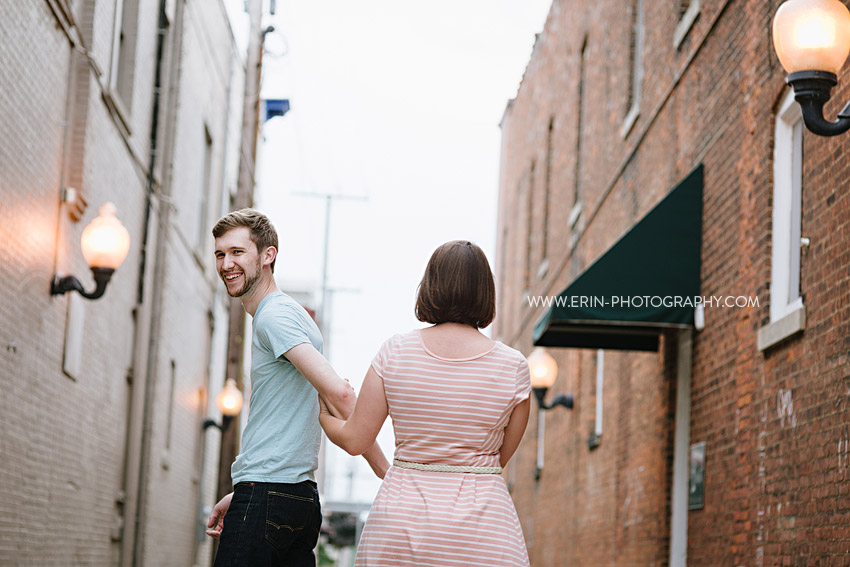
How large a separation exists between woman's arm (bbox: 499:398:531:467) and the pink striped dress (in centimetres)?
6

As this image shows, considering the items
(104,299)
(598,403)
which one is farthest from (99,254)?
(598,403)

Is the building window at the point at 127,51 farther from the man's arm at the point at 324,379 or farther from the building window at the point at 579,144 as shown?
the man's arm at the point at 324,379

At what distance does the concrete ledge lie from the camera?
7.28 metres

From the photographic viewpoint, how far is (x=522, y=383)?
382cm

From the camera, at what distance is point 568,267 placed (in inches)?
720

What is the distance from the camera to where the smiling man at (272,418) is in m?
3.89

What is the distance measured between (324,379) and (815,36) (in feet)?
10.8

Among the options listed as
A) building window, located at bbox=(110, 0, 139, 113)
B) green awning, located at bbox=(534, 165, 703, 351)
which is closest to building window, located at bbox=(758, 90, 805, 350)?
green awning, located at bbox=(534, 165, 703, 351)

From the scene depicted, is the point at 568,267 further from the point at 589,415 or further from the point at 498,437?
the point at 498,437

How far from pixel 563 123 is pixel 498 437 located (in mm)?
17231

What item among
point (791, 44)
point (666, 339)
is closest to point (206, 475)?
point (666, 339)

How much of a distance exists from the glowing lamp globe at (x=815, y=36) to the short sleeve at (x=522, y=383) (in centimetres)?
282

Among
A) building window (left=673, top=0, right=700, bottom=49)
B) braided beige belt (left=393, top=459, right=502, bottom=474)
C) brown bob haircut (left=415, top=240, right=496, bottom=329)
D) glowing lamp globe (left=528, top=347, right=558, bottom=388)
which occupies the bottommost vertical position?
braided beige belt (left=393, top=459, right=502, bottom=474)

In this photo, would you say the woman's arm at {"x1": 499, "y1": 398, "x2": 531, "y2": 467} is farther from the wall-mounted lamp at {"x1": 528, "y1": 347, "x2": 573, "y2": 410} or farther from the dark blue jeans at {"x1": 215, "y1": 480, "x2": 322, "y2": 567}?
the wall-mounted lamp at {"x1": 528, "y1": 347, "x2": 573, "y2": 410}
